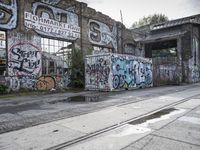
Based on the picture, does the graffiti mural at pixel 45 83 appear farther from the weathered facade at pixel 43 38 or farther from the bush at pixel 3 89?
the bush at pixel 3 89

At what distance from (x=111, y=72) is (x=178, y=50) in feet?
52.2

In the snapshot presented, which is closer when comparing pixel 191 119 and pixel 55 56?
pixel 191 119

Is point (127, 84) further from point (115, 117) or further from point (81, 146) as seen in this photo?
point (81, 146)

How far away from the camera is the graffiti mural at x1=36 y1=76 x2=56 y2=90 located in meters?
17.0

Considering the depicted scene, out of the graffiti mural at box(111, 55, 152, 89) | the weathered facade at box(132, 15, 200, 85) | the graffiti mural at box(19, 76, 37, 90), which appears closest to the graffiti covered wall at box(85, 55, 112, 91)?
the graffiti mural at box(111, 55, 152, 89)

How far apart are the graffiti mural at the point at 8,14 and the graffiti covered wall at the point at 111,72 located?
625 centimetres

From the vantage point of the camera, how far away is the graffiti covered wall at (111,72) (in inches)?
654

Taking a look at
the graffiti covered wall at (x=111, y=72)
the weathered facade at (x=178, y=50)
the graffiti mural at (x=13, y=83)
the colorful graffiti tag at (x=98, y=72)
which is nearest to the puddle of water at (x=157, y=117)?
the graffiti covered wall at (x=111, y=72)

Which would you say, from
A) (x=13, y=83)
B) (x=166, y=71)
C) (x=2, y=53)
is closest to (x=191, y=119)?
(x=13, y=83)

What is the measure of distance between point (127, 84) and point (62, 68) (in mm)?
5821

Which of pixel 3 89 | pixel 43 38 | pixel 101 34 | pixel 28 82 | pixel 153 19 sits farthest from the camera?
pixel 153 19

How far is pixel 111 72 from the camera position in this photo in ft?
54.2

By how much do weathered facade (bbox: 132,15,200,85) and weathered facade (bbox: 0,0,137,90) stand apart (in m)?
8.73

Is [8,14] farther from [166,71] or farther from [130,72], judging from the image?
[166,71]
